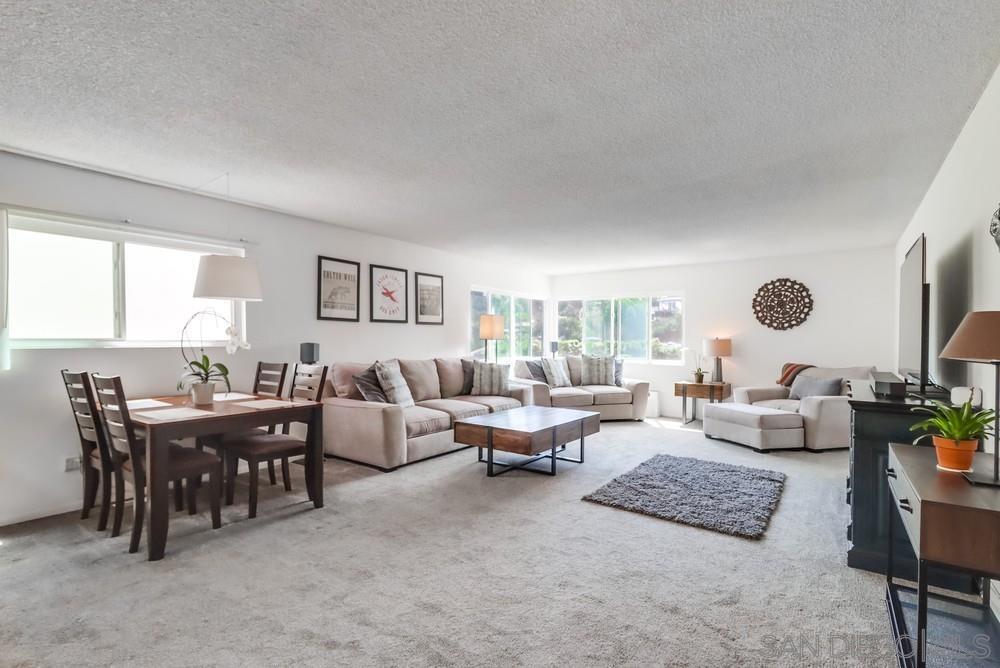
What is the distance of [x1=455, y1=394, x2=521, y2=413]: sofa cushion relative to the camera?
5.49 m

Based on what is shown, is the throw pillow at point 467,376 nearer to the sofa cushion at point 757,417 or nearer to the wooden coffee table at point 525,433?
the wooden coffee table at point 525,433

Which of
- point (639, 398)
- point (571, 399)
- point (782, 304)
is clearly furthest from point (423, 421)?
point (782, 304)

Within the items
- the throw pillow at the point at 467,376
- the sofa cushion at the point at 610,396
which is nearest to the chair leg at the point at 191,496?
the throw pillow at the point at 467,376

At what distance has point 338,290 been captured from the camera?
5207 millimetres

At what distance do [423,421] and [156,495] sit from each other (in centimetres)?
229

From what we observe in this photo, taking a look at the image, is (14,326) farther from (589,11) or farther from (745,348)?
(745,348)

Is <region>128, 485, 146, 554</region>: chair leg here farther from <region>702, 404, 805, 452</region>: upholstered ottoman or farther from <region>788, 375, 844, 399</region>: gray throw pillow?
<region>788, 375, 844, 399</region>: gray throw pillow

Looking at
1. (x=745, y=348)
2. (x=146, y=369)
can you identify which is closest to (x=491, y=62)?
(x=146, y=369)

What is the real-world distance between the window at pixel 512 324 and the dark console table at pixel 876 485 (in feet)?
16.5

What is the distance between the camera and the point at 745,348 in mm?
7012

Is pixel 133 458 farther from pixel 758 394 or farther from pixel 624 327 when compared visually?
pixel 624 327

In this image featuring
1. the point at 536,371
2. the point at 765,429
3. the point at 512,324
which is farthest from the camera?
the point at 512,324

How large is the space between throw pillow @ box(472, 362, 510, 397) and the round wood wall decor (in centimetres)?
367

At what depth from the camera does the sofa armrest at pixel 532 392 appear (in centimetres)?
617
